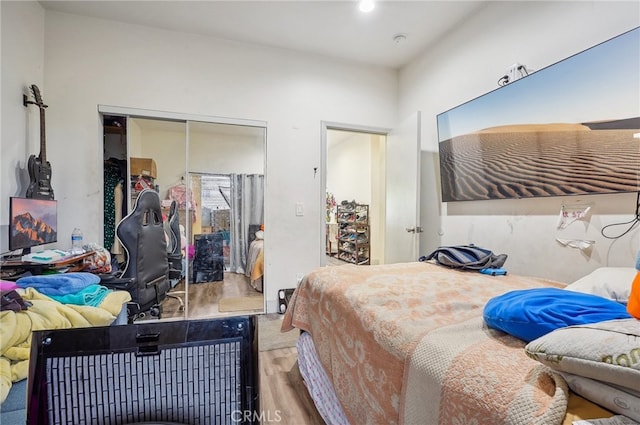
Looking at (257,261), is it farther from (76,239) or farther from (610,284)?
(610,284)

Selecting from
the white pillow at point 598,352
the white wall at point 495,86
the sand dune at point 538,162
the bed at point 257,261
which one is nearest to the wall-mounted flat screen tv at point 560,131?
the sand dune at point 538,162

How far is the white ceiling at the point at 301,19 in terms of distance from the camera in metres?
2.43

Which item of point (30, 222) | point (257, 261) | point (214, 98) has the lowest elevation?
point (257, 261)

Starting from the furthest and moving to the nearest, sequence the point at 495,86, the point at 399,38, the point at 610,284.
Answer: the point at 399,38 → the point at 495,86 → the point at 610,284

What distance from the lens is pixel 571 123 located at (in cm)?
176

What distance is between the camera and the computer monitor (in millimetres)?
1733

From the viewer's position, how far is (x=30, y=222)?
190 cm

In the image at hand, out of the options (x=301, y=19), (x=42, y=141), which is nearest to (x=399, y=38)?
(x=301, y=19)

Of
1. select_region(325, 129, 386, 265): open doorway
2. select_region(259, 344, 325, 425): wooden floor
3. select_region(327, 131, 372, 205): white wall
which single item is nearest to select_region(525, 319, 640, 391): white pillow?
select_region(259, 344, 325, 425): wooden floor

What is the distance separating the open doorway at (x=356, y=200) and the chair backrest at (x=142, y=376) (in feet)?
15.2

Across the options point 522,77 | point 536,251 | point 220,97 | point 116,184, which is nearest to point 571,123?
point 522,77

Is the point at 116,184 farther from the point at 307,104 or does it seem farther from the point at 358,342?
the point at 358,342

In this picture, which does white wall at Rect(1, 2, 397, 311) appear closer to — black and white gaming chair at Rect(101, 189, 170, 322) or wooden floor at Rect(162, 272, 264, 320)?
wooden floor at Rect(162, 272, 264, 320)

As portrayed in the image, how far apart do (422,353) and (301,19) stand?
2.87m
